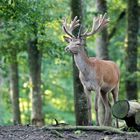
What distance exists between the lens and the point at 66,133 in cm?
1133

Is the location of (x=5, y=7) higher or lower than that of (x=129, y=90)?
higher

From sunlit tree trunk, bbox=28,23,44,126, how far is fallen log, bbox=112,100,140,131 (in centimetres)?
708

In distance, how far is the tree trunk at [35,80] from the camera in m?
18.3

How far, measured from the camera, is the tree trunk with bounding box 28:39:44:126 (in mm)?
18297

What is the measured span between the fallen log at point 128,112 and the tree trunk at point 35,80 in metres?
7.08

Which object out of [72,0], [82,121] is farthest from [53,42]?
[82,121]

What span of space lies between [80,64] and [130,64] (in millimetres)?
7453

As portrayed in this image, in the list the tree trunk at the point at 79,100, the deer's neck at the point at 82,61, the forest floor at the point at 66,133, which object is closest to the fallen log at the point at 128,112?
the forest floor at the point at 66,133

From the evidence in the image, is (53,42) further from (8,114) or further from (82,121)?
(8,114)

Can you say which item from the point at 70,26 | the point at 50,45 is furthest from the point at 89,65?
the point at 50,45

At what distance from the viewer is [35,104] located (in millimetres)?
18484

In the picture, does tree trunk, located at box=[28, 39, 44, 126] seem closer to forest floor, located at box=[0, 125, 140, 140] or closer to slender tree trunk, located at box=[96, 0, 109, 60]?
slender tree trunk, located at box=[96, 0, 109, 60]

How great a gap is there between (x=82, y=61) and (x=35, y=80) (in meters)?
5.72

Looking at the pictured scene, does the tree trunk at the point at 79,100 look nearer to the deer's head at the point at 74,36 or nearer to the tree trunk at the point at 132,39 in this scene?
the deer's head at the point at 74,36
